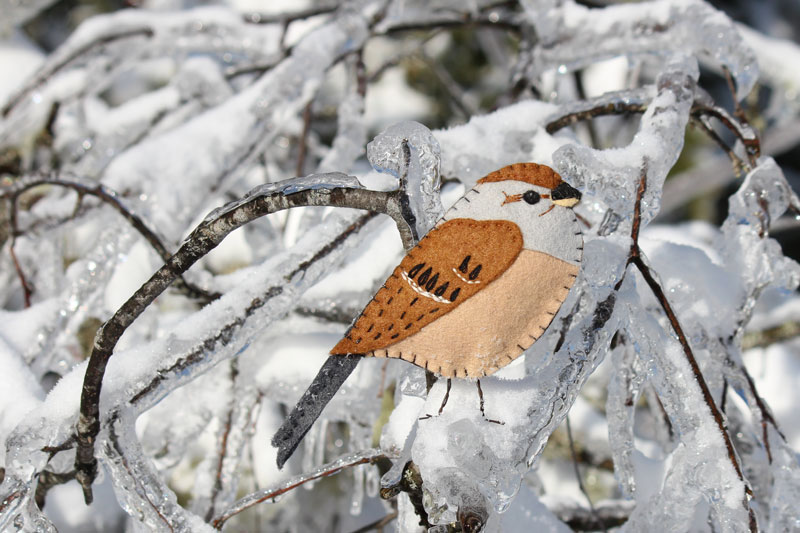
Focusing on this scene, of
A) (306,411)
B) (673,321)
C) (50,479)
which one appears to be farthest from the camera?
(50,479)

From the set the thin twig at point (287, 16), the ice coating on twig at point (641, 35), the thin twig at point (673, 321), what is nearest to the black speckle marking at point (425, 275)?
the thin twig at point (673, 321)

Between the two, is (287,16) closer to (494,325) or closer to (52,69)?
(52,69)

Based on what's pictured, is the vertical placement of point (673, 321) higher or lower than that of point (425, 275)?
lower

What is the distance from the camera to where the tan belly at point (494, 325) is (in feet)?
1.80

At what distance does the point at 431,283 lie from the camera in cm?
56

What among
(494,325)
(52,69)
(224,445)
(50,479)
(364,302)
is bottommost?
(224,445)

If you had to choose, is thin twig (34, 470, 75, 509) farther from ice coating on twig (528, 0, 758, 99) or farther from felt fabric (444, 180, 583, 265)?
ice coating on twig (528, 0, 758, 99)

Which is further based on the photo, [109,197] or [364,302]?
[364,302]

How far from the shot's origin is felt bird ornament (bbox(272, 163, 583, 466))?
0.55 metres

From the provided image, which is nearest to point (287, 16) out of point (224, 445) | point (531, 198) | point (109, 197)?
point (109, 197)

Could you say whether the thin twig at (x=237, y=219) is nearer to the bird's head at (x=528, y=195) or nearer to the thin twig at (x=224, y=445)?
the bird's head at (x=528, y=195)

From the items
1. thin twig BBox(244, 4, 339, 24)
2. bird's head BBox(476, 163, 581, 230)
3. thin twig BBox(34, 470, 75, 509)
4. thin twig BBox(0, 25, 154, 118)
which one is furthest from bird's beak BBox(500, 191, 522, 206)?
thin twig BBox(0, 25, 154, 118)

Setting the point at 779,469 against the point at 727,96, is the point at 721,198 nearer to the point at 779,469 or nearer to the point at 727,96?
the point at 727,96

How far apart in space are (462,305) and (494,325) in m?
0.03
